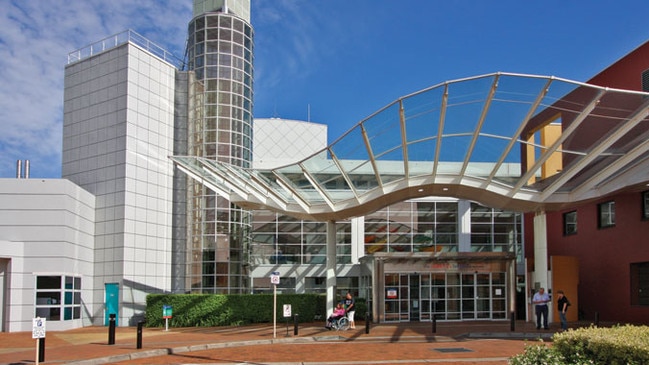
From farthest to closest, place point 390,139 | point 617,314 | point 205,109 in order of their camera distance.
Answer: point 205,109, point 617,314, point 390,139

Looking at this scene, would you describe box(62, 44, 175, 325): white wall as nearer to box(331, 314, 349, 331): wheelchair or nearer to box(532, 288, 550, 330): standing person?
box(331, 314, 349, 331): wheelchair

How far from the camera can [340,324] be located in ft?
80.4

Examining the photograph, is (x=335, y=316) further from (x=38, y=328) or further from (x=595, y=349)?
(x=595, y=349)

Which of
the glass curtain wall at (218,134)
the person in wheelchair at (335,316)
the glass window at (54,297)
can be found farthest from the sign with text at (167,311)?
the glass curtain wall at (218,134)

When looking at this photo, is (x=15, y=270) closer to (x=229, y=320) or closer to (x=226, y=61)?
(x=229, y=320)

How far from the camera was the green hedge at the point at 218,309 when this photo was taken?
28.1 metres

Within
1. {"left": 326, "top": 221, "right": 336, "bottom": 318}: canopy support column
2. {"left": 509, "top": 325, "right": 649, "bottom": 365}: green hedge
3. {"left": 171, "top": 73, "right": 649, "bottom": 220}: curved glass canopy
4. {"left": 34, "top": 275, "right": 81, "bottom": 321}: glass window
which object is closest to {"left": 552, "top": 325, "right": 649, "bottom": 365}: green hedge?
{"left": 509, "top": 325, "right": 649, "bottom": 365}: green hedge

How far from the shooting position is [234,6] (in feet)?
Result: 122

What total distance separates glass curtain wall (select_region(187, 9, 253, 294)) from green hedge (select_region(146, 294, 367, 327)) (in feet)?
19.2

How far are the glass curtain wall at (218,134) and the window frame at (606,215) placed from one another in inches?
742

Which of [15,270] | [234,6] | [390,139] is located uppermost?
[234,6]

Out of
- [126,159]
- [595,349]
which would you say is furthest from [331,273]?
[595,349]

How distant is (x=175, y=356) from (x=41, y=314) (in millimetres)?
13340

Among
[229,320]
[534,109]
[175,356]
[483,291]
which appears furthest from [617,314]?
[175,356]
